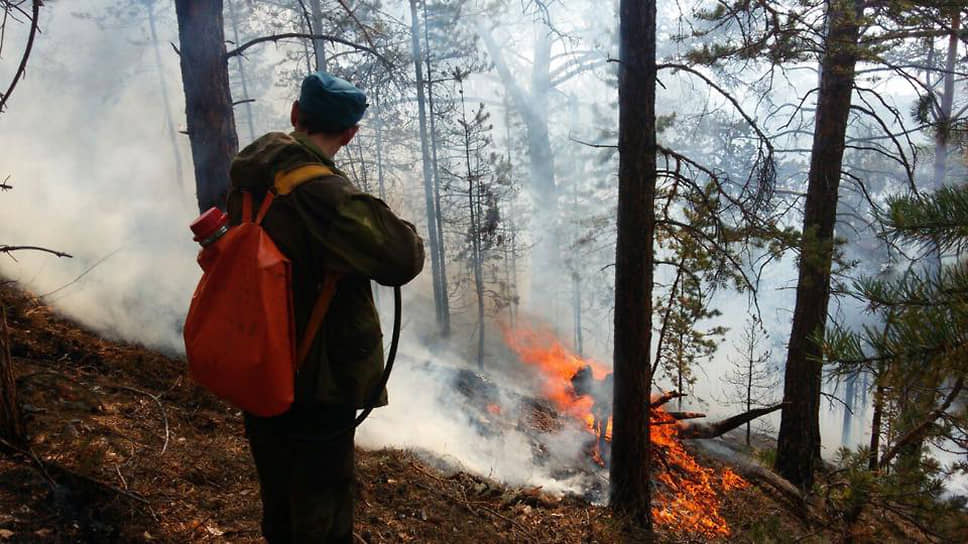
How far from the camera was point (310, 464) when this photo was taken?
2.23 metres

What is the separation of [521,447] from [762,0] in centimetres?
1042

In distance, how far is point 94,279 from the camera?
8289mm

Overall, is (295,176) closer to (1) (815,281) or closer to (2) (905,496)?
(2) (905,496)

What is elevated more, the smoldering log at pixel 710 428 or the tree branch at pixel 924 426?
the tree branch at pixel 924 426

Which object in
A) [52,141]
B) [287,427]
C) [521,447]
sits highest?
[52,141]

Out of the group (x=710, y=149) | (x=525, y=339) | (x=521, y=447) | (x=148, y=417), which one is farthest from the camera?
(x=710, y=149)

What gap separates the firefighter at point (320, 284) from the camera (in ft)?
6.89

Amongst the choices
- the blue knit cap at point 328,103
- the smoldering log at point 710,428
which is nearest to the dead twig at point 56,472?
the blue knit cap at point 328,103

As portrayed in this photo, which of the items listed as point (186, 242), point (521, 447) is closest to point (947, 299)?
point (521, 447)

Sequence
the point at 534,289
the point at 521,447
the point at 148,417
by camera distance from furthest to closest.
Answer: the point at 534,289 → the point at 521,447 → the point at 148,417

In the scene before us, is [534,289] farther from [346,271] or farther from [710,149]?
[346,271]

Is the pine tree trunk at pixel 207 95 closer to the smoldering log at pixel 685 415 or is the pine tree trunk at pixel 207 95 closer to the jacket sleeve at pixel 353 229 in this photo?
the jacket sleeve at pixel 353 229

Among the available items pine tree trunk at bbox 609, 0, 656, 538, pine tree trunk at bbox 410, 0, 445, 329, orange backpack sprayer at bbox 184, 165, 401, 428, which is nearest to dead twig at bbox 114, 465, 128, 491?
orange backpack sprayer at bbox 184, 165, 401, 428

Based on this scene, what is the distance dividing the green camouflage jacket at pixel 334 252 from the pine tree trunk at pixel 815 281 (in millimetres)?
6985
